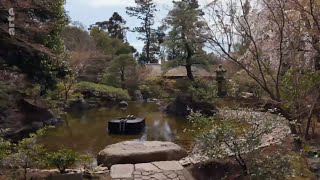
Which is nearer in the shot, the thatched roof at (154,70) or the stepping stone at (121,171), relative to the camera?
the stepping stone at (121,171)

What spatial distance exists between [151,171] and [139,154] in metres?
0.85

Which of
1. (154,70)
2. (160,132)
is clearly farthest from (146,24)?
(160,132)

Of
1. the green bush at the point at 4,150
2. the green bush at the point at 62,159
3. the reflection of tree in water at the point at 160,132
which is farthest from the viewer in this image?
the reflection of tree in water at the point at 160,132

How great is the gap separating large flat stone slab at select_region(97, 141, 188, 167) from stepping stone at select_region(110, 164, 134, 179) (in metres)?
0.39

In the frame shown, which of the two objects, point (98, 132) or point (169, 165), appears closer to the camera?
point (169, 165)

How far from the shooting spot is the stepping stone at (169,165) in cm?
605

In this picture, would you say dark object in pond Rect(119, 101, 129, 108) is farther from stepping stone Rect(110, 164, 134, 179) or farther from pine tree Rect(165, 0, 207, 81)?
stepping stone Rect(110, 164, 134, 179)

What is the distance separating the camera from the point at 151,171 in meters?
5.90

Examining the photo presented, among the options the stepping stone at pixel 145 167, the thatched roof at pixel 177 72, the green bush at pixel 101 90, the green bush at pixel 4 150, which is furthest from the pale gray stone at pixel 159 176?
the green bush at pixel 101 90

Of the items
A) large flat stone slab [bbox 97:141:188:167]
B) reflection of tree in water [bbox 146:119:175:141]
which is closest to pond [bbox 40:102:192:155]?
reflection of tree in water [bbox 146:119:175:141]

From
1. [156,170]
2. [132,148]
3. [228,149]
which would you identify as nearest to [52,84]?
[132,148]

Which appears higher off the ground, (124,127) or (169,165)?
(169,165)

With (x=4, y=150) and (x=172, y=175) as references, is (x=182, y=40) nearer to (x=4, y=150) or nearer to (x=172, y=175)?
(x=172, y=175)

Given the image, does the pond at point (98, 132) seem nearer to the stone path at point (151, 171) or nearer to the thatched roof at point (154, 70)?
the stone path at point (151, 171)
